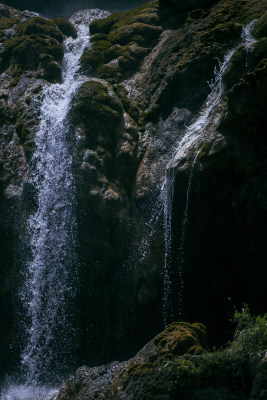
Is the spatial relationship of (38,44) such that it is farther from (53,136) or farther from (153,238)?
(153,238)

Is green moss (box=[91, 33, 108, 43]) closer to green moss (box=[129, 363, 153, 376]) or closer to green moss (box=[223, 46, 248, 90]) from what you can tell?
green moss (box=[223, 46, 248, 90])

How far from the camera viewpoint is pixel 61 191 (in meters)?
10.8

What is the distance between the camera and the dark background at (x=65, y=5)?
71.6 feet

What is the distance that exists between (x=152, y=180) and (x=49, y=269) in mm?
3683

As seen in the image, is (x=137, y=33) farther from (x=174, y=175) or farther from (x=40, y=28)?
(x=174, y=175)

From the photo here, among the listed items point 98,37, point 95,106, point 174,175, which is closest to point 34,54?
point 98,37

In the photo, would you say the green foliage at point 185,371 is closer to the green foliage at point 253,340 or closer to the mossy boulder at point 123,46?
the green foliage at point 253,340

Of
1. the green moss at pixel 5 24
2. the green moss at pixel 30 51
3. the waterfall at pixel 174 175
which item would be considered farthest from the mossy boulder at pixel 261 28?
the green moss at pixel 5 24

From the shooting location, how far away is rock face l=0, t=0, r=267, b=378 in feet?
28.5

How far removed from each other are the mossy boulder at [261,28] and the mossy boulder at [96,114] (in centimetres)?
440

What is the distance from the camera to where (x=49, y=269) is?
407 inches

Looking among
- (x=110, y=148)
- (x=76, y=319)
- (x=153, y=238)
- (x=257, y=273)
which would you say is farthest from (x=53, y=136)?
(x=257, y=273)

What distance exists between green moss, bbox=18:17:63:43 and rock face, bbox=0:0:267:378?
255cm

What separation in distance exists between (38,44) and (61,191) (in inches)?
283
